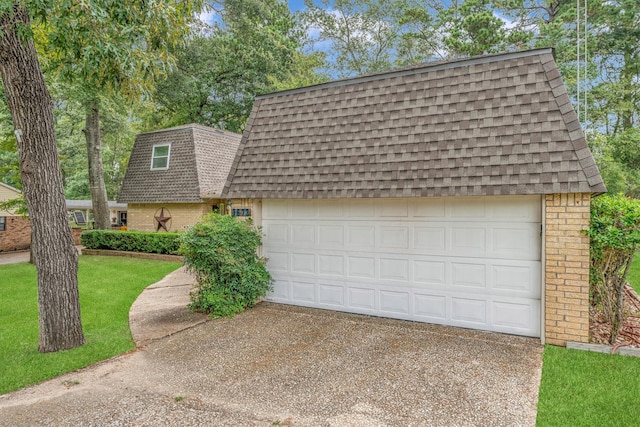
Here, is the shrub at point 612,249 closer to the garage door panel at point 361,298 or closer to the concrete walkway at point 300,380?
the concrete walkway at point 300,380

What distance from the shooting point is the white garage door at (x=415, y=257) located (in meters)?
5.23

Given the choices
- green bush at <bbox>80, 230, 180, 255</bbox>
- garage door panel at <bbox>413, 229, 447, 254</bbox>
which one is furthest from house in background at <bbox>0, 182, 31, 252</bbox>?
garage door panel at <bbox>413, 229, 447, 254</bbox>

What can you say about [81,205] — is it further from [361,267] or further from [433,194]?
[433,194]

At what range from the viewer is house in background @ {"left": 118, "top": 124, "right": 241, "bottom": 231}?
1480 centimetres

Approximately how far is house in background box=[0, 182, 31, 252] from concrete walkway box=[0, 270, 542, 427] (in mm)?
16632

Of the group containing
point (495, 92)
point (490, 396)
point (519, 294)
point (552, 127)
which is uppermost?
point (495, 92)

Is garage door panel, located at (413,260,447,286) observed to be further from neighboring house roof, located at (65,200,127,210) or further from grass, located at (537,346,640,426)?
neighboring house roof, located at (65,200,127,210)

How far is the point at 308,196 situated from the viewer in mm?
6184

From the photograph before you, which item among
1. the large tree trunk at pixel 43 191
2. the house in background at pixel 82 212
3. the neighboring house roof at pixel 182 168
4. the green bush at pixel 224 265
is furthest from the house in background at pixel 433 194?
the house in background at pixel 82 212

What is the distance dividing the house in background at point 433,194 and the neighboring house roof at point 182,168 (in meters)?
7.96

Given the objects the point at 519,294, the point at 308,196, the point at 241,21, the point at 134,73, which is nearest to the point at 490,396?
the point at 519,294

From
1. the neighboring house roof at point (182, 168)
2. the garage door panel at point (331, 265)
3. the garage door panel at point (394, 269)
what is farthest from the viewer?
the neighboring house roof at point (182, 168)

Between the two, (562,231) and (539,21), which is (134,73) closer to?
(562,231)

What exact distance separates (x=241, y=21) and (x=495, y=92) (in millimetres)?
16544
